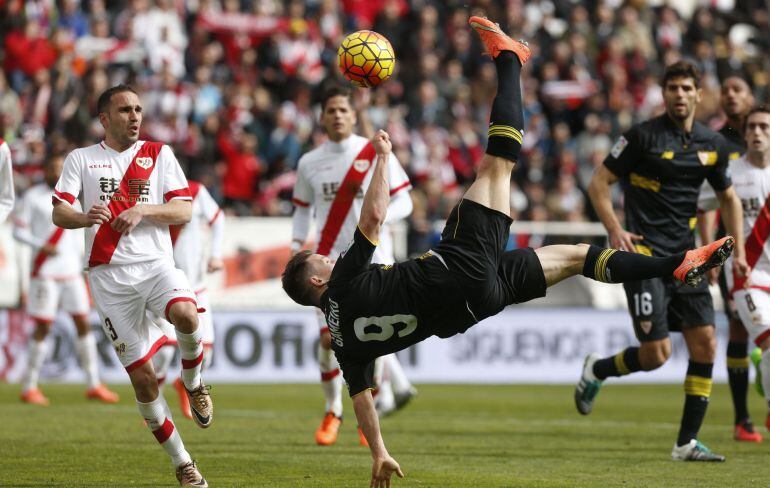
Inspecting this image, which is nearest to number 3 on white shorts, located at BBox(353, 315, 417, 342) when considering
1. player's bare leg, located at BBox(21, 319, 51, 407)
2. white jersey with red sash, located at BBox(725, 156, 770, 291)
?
white jersey with red sash, located at BBox(725, 156, 770, 291)

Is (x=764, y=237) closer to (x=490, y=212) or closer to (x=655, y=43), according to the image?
(x=490, y=212)

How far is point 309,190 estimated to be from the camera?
11.9 m

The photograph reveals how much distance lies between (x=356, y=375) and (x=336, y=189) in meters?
4.24

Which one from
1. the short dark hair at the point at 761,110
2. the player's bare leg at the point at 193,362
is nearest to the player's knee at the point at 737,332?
the short dark hair at the point at 761,110

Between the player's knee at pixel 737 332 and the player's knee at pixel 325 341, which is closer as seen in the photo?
the player's knee at pixel 325 341

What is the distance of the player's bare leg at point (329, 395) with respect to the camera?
11289 mm

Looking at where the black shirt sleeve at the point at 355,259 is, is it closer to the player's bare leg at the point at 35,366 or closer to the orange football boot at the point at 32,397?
the player's bare leg at the point at 35,366

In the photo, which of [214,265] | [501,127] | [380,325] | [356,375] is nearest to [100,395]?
[214,265]

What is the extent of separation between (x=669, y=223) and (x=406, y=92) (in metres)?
14.0

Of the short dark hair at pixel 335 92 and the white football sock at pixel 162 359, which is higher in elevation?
the short dark hair at pixel 335 92

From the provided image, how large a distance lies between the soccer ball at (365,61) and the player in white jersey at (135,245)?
146cm

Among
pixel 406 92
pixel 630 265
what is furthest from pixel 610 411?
pixel 406 92

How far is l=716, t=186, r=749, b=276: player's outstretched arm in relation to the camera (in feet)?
34.0

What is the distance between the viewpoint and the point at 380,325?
755cm
